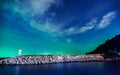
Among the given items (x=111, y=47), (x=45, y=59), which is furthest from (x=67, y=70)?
(x=111, y=47)

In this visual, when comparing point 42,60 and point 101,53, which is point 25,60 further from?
point 101,53

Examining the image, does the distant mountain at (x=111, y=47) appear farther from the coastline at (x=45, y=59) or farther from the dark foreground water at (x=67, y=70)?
the dark foreground water at (x=67, y=70)

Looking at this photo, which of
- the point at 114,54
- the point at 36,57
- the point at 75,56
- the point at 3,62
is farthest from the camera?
the point at 114,54

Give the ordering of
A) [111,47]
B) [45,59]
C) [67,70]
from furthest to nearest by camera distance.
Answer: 1. [111,47]
2. [45,59]
3. [67,70]

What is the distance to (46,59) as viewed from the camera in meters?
60.8

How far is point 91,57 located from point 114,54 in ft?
21.4

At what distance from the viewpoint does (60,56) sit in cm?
6322

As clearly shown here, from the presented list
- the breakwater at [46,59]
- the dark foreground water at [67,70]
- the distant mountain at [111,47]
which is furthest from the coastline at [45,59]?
the dark foreground water at [67,70]

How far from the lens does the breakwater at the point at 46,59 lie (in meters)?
55.1

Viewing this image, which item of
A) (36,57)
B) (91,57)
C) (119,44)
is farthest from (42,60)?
(119,44)

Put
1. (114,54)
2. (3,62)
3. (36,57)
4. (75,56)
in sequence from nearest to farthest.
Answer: (3,62), (36,57), (75,56), (114,54)

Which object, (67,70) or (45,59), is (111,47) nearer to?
(45,59)

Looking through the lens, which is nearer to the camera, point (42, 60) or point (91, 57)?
point (42, 60)

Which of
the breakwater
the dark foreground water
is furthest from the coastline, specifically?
the dark foreground water
